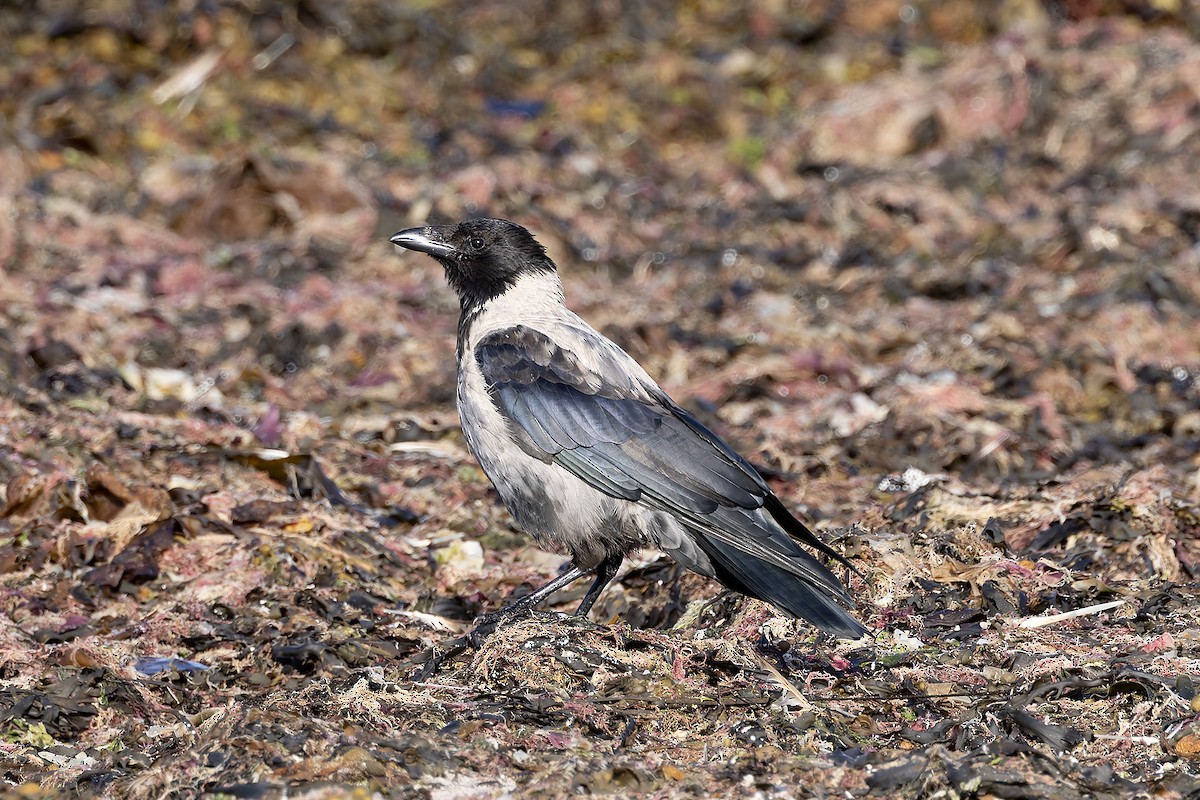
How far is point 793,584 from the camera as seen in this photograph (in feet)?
17.0

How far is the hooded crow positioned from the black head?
314 mm

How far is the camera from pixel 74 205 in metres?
11.6

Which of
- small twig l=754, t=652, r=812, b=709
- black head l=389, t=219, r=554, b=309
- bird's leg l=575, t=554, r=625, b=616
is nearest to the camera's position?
small twig l=754, t=652, r=812, b=709

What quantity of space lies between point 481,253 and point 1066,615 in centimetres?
286

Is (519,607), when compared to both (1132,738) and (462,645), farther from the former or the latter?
(1132,738)

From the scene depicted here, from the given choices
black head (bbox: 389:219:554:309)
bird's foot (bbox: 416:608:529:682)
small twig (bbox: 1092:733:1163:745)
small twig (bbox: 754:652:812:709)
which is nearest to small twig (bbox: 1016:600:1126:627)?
small twig (bbox: 1092:733:1163:745)

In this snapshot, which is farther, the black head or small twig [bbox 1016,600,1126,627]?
the black head

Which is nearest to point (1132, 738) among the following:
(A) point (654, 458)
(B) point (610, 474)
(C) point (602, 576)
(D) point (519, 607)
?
(A) point (654, 458)

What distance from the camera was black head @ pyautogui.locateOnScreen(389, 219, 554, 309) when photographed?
6.54m

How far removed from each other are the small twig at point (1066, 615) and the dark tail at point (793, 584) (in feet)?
A: 2.01

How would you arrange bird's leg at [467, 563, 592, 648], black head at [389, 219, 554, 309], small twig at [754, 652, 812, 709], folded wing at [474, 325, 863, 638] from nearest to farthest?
small twig at [754, 652, 812, 709] → folded wing at [474, 325, 863, 638] → bird's leg at [467, 563, 592, 648] → black head at [389, 219, 554, 309]

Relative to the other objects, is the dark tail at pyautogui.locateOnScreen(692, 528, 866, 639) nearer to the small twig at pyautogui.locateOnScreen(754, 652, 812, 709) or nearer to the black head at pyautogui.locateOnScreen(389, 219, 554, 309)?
the small twig at pyautogui.locateOnScreen(754, 652, 812, 709)

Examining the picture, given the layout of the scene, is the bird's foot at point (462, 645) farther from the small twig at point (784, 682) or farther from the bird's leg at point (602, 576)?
the small twig at point (784, 682)

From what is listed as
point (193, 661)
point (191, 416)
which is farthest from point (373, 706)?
point (191, 416)
